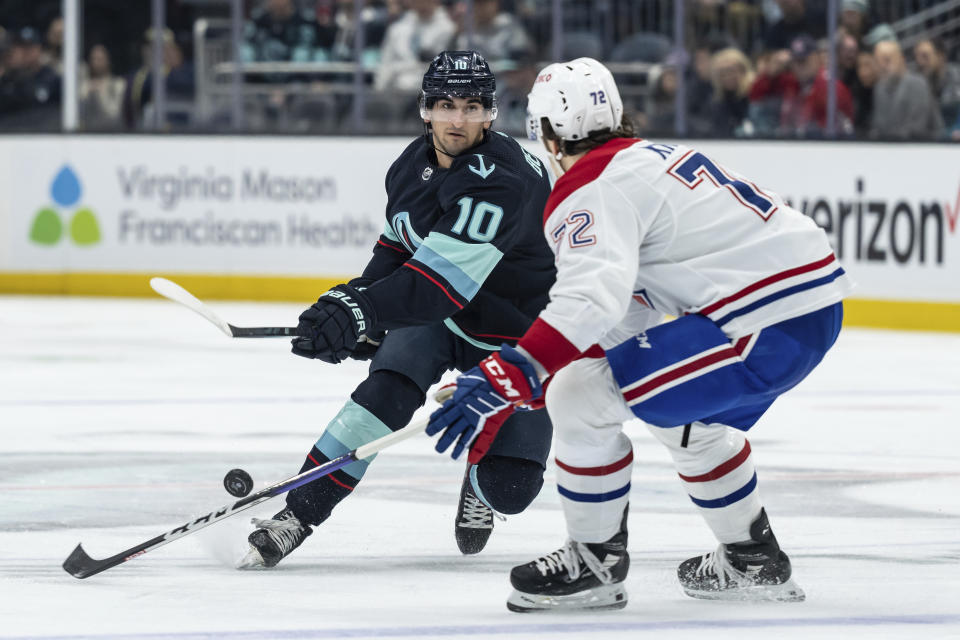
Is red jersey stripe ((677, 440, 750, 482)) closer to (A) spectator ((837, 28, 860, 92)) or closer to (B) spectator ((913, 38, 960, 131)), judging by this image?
(B) spectator ((913, 38, 960, 131))

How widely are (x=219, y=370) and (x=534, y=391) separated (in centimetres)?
427

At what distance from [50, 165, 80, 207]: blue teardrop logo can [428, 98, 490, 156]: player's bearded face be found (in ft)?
23.2

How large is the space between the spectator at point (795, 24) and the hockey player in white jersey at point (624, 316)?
621cm

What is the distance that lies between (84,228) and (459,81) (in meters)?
7.11

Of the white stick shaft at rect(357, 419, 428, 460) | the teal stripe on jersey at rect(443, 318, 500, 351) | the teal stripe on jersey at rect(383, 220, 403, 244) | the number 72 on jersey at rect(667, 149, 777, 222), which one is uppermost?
the number 72 on jersey at rect(667, 149, 777, 222)

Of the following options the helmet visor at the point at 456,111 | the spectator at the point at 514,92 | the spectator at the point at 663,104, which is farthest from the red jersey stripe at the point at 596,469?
the spectator at the point at 514,92

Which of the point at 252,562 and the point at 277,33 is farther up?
the point at 277,33

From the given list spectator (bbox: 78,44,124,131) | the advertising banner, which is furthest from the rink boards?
spectator (bbox: 78,44,124,131)

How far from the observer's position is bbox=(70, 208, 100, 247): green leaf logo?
1017 centimetres

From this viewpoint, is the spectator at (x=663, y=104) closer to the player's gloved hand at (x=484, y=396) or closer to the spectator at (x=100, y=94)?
the spectator at (x=100, y=94)

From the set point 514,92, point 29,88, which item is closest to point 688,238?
point 514,92

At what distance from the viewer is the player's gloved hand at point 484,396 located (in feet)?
9.18

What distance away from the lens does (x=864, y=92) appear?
8.91m

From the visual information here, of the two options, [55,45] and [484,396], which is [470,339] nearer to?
[484,396]
